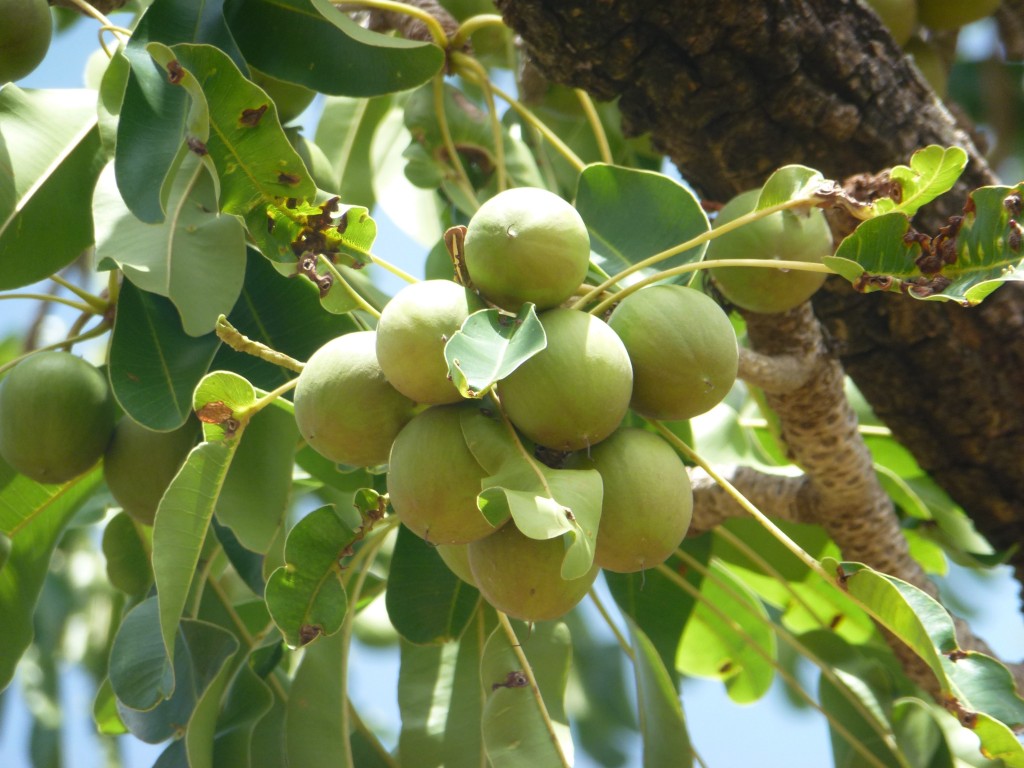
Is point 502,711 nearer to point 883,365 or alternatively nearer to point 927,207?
point 883,365

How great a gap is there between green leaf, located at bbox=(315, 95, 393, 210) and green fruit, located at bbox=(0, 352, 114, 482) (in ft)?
2.32

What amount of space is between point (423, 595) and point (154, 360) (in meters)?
0.42

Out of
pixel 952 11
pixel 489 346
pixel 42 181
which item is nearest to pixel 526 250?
pixel 489 346

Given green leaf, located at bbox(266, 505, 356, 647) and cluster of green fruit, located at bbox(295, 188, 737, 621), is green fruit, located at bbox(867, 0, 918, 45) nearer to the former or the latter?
cluster of green fruit, located at bbox(295, 188, 737, 621)

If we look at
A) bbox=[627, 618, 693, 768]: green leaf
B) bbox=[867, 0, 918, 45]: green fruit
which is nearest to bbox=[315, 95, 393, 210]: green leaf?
bbox=[867, 0, 918, 45]: green fruit

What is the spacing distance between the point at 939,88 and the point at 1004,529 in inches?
33.4

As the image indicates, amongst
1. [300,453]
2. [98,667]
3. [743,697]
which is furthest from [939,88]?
[98,667]

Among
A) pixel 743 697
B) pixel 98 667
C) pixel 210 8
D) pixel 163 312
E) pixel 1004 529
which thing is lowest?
pixel 98 667

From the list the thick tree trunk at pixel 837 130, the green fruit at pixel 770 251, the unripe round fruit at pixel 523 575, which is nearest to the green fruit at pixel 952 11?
the thick tree trunk at pixel 837 130

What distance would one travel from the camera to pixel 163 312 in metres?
1.27

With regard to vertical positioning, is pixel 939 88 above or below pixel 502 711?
above

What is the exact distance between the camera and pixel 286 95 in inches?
A: 56.4

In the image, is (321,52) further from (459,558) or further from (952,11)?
(952,11)

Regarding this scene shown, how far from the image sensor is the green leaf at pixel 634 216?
3.72 feet
